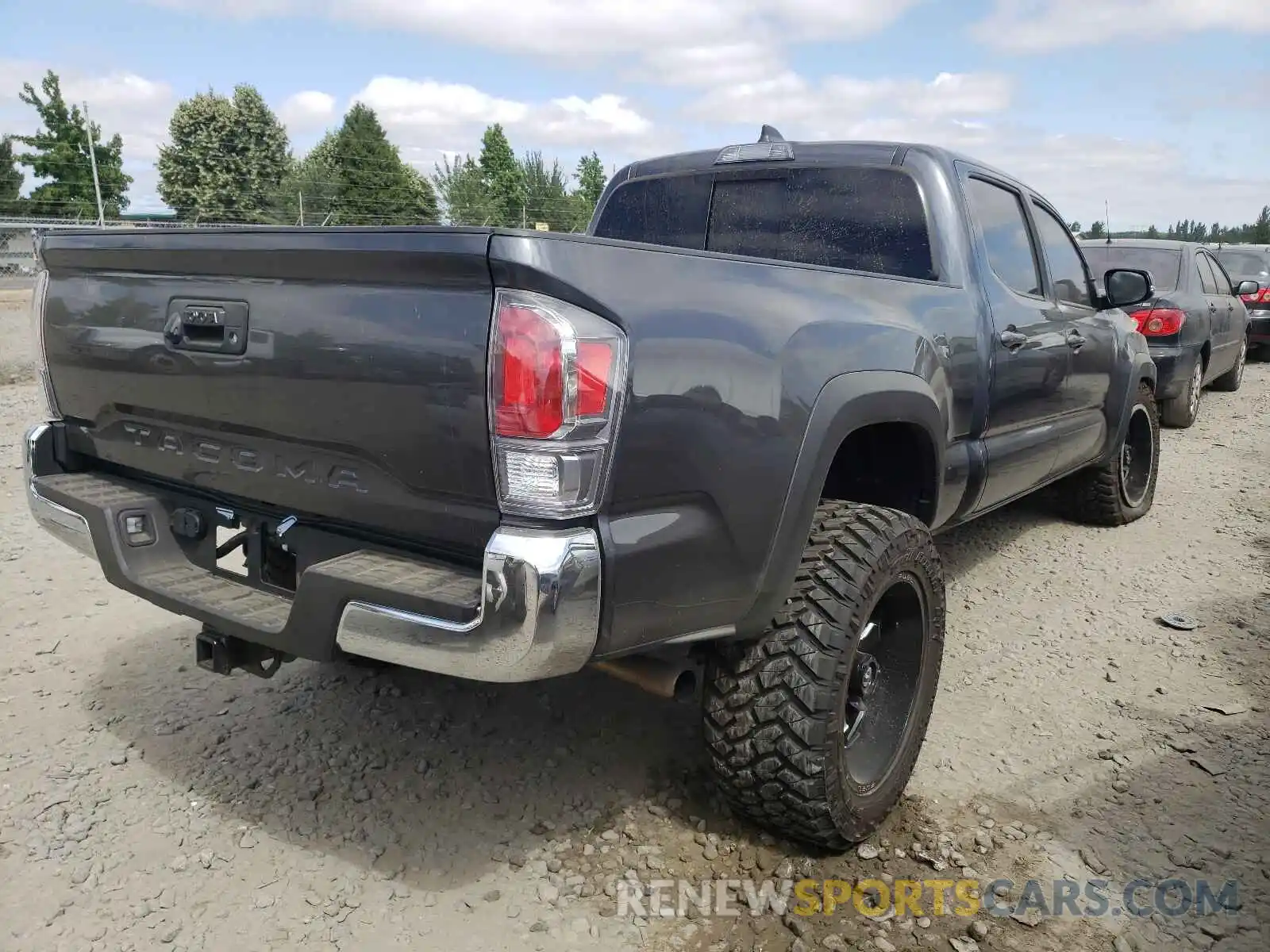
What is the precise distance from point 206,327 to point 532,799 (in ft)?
5.16

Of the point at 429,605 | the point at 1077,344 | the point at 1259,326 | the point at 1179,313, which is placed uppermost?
the point at 1077,344

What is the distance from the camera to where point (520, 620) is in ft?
5.67

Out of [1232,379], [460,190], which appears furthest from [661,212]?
[460,190]

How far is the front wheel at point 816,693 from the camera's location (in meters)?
2.25

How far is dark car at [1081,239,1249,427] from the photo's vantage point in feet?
24.7

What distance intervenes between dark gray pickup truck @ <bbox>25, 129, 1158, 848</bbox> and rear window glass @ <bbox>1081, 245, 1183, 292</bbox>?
5.64 metres

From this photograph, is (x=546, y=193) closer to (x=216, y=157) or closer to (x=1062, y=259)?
(x=216, y=157)

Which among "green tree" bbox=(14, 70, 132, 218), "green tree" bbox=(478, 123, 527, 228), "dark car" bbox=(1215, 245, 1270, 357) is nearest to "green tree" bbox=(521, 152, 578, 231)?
"green tree" bbox=(478, 123, 527, 228)

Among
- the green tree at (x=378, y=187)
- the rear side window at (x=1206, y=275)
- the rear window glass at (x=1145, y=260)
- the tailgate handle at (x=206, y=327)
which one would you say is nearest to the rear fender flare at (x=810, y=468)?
the tailgate handle at (x=206, y=327)

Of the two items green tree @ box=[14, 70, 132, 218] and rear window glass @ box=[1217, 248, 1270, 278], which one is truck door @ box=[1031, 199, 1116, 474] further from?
green tree @ box=[14, 70, 132, 218]

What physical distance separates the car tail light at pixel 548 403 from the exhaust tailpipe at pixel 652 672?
58cm

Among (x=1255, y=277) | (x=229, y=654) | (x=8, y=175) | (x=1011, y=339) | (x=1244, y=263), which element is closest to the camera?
(x=229, y=654)

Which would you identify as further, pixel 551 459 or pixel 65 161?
pixel 65 161

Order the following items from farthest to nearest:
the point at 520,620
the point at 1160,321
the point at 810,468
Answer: the point at 1160,321 < the point at 810,468 < the point at 520,620
